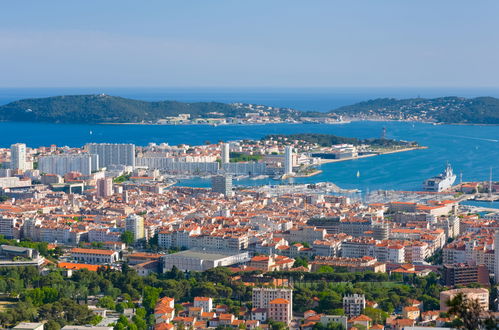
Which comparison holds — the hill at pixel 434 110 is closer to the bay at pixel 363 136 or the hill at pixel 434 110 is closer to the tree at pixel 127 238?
the bay at pixel 363 136

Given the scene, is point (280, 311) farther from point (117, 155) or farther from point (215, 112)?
point (215, 112)

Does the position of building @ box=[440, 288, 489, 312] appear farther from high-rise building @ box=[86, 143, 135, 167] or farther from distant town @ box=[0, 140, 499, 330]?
high-rise building @ box=[86, 143, 135, 167]

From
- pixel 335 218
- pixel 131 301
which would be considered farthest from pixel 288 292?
pixel 335 218

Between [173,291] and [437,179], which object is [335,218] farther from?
[437,179]

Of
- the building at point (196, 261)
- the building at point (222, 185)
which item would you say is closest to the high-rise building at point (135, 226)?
the building at point (196, 261)

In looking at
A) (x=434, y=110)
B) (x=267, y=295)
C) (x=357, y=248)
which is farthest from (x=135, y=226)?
(x=434, y=110)

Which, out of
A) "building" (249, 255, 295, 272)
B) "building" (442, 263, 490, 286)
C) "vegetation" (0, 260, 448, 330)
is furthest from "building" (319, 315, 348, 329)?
"building" (249, 255, 295, 272)
